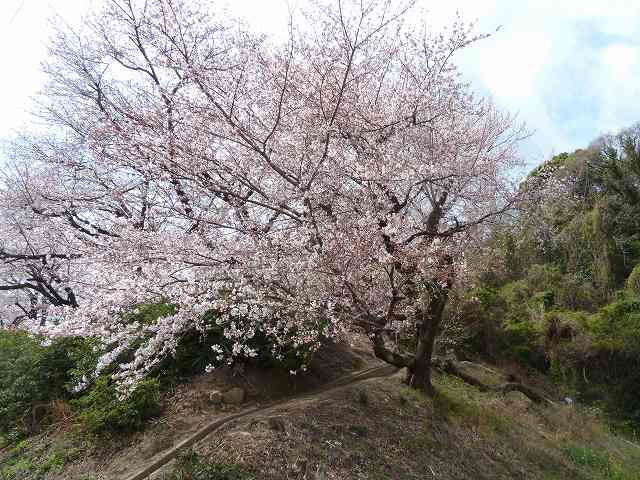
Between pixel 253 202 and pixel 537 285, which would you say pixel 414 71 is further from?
pixel 537 285

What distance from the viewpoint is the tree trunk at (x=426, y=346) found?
241 inches

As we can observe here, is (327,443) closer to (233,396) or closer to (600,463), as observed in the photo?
(233,396)

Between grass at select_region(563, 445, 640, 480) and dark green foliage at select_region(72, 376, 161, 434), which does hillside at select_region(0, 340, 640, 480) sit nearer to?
grass at select_region(563, 445, 640, 480)

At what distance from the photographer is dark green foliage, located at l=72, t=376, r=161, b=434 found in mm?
4488

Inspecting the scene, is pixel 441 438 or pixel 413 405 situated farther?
pixel 413 405

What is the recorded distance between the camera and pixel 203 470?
358 centimetres

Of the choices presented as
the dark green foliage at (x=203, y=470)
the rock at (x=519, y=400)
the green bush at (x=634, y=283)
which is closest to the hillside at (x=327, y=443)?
the dark green foliage at (x=203, y=470)

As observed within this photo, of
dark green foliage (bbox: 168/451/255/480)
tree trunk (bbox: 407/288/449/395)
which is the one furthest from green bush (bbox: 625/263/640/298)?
dark green foliage (bbox: 168/451/255/480)

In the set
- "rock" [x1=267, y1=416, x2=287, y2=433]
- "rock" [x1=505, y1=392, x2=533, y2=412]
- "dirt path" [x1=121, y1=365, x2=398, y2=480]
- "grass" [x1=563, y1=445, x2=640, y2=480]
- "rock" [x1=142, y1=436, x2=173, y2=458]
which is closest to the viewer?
"dirt path" [x1=121, y1=365, x2=398, y2=480]

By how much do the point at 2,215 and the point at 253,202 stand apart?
6.66 m

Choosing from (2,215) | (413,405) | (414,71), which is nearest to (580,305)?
(413,405)

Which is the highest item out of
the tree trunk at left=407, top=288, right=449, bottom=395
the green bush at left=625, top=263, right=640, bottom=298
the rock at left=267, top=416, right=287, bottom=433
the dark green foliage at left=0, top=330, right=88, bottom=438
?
the green bush at left=625, top=263, right=640, bottom=298

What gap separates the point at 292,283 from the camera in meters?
4.44

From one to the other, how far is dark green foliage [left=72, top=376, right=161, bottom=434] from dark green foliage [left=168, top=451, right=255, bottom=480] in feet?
3.46
